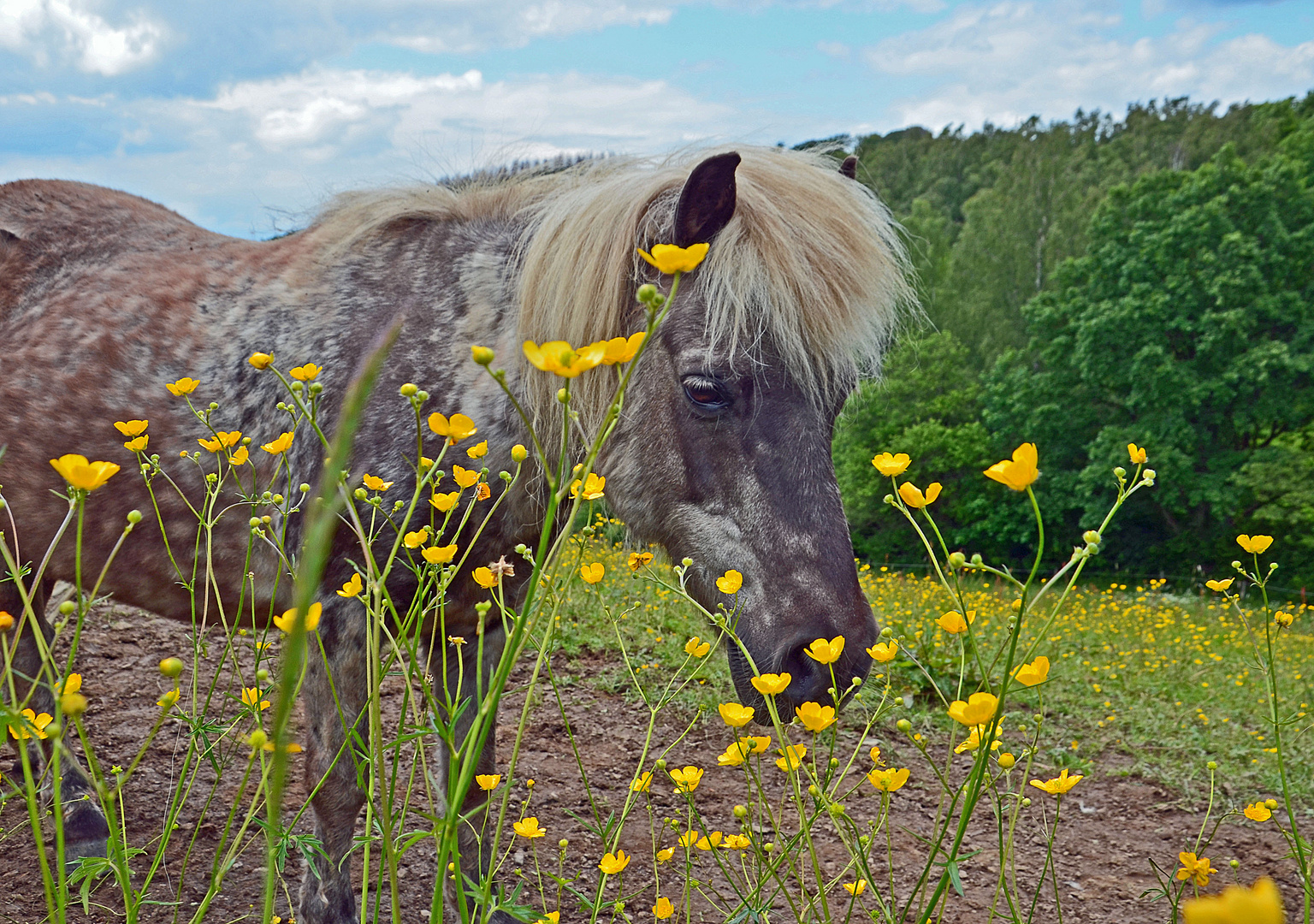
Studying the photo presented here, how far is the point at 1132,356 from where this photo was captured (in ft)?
68.3

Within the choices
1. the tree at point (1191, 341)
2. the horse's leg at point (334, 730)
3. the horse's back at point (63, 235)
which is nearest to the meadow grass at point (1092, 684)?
the horse's leg at point (334, 730)

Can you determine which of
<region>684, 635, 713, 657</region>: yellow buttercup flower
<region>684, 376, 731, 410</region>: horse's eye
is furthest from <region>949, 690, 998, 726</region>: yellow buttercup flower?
<region>684, 376, 731, 410</region>: horse's eye

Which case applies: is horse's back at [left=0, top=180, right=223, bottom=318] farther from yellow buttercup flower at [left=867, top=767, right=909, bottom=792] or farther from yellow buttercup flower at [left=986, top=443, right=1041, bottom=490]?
yellow buttercup flower at [left=986, top=443, right=1041, bottom=490]

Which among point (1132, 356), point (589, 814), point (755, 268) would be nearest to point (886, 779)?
point (755, 268)

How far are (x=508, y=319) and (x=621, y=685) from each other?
2612 mm

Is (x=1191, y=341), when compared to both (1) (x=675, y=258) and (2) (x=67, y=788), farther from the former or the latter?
(1) (x=675, y=258)

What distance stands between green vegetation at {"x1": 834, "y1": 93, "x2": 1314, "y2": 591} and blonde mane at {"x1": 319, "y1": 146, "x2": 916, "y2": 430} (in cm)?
1287

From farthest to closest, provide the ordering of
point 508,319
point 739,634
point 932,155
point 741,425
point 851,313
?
point 932,155, point 508,319, point 851,313, point 741,425, point 739,634

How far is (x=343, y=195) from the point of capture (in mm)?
3131

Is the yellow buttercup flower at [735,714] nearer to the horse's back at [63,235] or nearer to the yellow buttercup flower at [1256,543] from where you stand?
the yellow buttercup flower at [1256,543]

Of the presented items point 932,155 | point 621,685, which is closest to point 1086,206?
point 932,155

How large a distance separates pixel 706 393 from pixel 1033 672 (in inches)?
46.1

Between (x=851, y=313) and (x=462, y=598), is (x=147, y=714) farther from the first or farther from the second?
(x=851, y=313)

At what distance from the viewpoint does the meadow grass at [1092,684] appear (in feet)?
14.2
